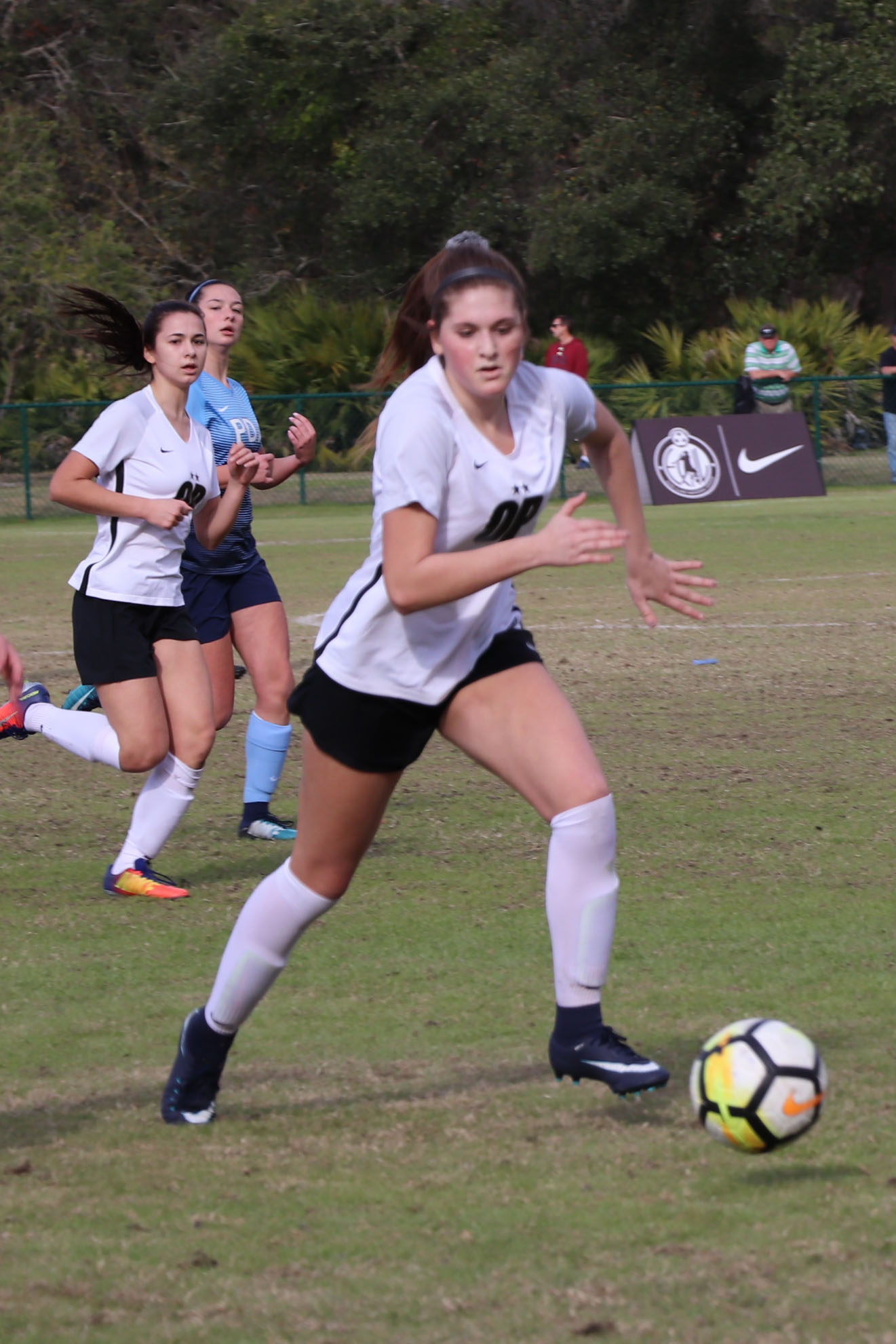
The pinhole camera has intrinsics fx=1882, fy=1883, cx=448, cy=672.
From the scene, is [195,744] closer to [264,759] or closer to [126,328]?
[264,759]

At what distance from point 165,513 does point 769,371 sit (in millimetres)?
20958

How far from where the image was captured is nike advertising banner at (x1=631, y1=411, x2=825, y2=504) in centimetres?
2491

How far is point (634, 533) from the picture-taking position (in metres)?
4.79

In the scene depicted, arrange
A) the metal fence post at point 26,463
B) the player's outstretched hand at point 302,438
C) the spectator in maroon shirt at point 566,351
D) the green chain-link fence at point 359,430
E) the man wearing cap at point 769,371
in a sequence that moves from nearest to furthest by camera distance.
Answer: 1. the player's outstretched hand at point 302,438
2. the spectator in maroon shirt at point 566,351
3. the man wearing cap at point 769,371
4. the metal fence post at point 26,463
5. the green chain-link fence at point 359,430

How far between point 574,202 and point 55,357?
1038cm

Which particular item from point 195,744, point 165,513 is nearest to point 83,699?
point 195,744

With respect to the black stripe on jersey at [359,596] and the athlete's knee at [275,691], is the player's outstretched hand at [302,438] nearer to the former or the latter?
the athlete's knee at [275,691]

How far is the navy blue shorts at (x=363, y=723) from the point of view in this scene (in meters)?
4.20

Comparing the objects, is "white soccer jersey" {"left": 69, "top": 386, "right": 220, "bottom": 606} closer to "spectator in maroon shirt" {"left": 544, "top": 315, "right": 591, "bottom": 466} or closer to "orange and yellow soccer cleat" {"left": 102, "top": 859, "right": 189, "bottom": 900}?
"orange and yellow soccer cleat" {"left": 102, "top": 859, "right": 189, "bottom": 900}

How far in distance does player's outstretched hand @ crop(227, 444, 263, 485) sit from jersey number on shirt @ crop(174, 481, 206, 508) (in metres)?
0.13

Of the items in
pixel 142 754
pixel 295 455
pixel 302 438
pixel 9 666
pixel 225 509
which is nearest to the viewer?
pixel 9 666

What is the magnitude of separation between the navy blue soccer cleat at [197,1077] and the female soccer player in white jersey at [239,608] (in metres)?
3.08

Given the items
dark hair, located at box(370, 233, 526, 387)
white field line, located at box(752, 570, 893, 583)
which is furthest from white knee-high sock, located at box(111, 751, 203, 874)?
white field line, located at box(752, 570, 893, 583)

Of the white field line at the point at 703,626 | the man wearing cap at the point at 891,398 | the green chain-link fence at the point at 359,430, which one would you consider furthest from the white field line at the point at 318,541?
the man wearing cap at the point at 891,398
